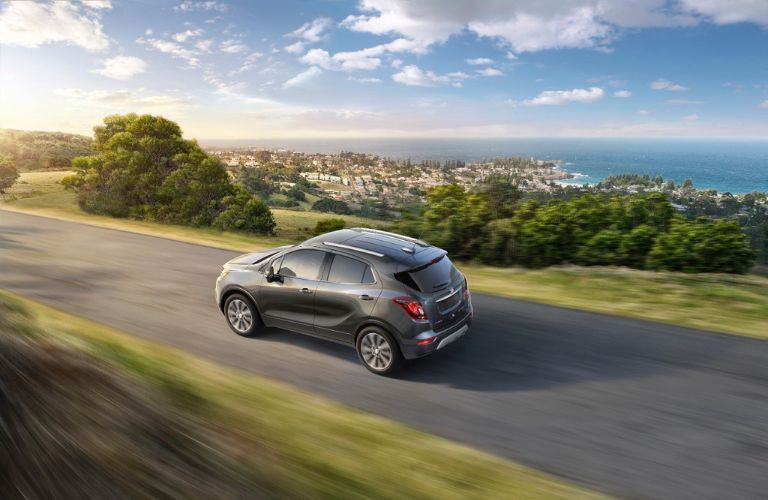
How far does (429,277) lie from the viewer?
281 inches

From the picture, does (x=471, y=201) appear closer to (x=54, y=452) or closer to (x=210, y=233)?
(x=210, y=233)

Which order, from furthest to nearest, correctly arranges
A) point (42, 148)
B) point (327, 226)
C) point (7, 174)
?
1. point (42, 148)
2. point (327, 226)
3. point (7, 174)

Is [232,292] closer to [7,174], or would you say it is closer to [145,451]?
[145,451]

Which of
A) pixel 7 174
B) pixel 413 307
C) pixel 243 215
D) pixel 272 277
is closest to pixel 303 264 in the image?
pixel 272 277

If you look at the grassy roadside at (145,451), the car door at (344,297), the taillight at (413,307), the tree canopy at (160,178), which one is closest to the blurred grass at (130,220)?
the tree canopy at (160,178)

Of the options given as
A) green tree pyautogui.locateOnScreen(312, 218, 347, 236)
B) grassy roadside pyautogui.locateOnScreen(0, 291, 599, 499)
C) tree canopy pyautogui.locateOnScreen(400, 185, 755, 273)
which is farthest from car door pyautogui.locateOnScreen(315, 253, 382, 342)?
green tree pyautogui.locateOnScreen(312, 218, 347, 236)

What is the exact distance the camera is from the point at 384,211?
19.7 m

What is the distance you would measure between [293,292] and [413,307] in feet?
6.59

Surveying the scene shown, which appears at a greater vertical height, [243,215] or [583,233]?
[583,233]

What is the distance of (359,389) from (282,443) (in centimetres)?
204

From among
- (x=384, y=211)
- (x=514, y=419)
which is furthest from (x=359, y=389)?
(x=384, y=211)

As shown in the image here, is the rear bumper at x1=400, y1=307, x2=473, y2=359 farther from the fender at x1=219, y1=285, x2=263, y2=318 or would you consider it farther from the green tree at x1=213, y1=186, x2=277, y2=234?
the green tree at x1=213, y1=186, x2=277, y2=234

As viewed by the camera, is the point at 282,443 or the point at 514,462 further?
the point at 514,462

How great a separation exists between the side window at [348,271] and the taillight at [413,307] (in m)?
0.60
